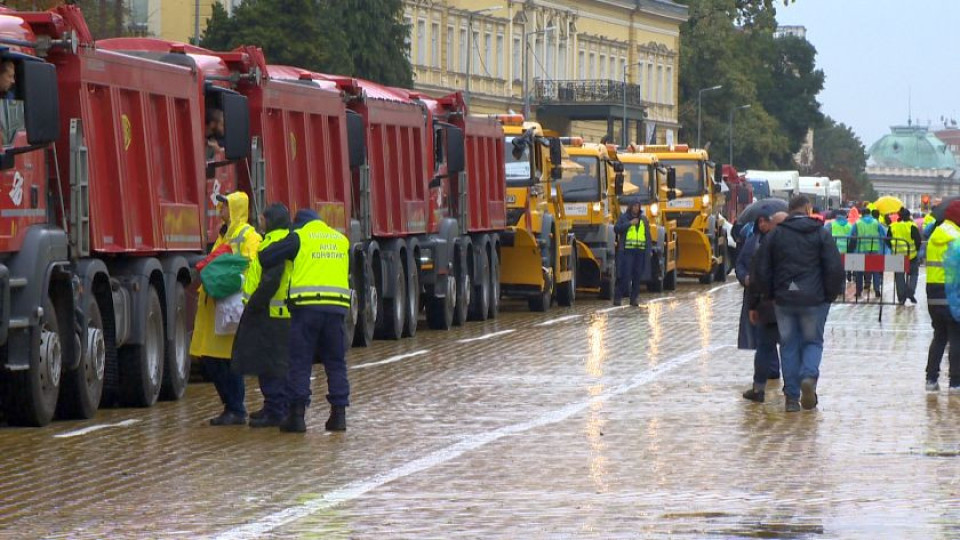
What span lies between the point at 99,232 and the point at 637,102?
8857cm

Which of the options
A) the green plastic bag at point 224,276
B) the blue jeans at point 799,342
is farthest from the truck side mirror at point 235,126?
the blue jeans at point 799,342

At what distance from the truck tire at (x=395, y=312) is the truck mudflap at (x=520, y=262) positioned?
22.8ft

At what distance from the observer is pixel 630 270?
3672cm

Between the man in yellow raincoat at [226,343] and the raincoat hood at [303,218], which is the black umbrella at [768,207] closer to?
the man in yellow raincoat at [226,343]

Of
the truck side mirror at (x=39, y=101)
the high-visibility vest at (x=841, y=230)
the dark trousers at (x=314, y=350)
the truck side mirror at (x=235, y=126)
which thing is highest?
the truck side mirror at (x=39, y=101)

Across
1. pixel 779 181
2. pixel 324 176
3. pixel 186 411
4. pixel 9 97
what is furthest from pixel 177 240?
pixel 779 181

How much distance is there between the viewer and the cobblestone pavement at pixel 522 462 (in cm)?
1148

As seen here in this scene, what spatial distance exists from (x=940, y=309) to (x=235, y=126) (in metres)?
5.92

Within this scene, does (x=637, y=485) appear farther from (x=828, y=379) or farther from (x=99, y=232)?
(x=828, y=379)

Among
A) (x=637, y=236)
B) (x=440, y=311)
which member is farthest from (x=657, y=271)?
(x=440, y=311)

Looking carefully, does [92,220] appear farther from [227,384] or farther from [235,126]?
[235,126]

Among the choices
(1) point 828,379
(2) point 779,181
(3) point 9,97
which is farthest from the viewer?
(2) point 779,181

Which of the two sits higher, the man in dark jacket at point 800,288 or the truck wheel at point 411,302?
the man in dark jacket at point 800,288

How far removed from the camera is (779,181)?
85.3 meters
